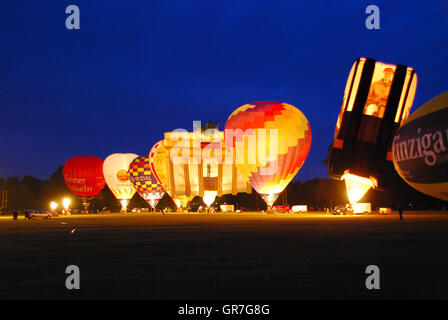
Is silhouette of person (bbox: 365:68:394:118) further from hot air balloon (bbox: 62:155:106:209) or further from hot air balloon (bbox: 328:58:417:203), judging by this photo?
hot air balloon (bbox: 62:155:106:209)

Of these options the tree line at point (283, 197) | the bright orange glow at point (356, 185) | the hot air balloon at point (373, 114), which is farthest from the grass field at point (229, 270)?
the tree line at point (283, 197)

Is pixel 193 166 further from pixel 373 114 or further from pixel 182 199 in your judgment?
pixel 373 114

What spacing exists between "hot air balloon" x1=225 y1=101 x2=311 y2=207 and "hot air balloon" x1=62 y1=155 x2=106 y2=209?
3784 centimetres

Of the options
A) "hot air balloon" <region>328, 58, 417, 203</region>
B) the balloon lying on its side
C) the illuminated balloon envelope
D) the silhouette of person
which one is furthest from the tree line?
the balloon lying on its side

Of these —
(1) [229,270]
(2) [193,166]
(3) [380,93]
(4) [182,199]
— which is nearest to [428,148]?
(1) [229,270]

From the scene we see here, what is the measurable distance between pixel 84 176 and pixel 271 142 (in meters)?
42.6

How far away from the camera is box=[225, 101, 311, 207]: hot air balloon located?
51.2m

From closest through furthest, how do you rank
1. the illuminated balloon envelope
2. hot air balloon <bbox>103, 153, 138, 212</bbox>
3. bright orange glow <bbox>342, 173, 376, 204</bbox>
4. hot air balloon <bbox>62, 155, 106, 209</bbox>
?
bright orange glow <bbox>342, 173, 376, 204</bbox> → the illuminated balloon envelope → hot air balloon <bbox>103, 153, 138, 212</bbox> → hot air balloon <bbox>62, 155, 106, 209</bbox>

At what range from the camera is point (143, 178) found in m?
75.1

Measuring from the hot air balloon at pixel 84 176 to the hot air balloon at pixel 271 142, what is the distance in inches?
1490

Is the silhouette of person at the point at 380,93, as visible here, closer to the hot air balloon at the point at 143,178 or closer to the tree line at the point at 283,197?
the tree line at the point at 283,197
